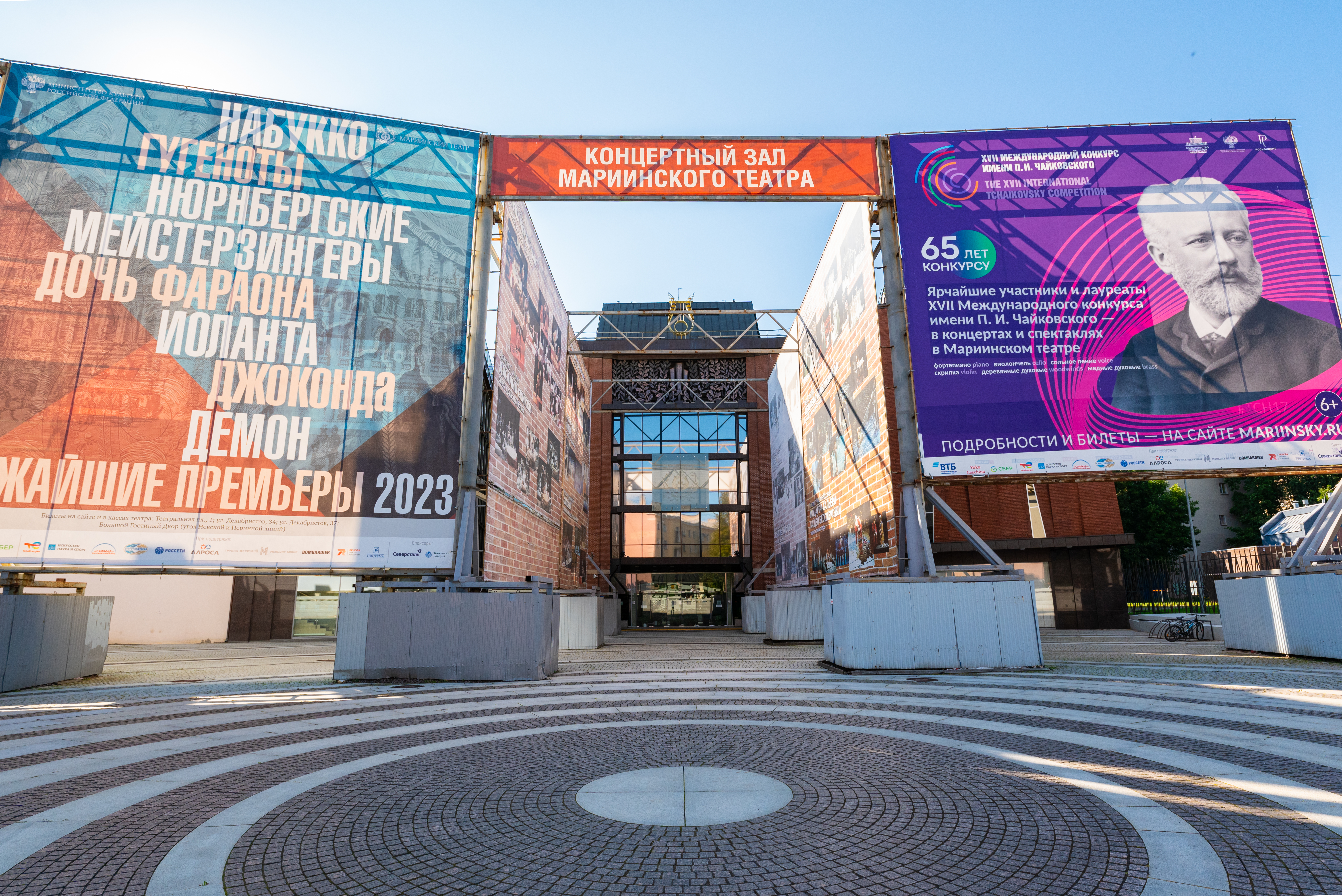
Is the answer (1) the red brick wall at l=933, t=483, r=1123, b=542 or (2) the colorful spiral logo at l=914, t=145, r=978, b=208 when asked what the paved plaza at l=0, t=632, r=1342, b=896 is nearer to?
(2) the colorful spiral logo at l=914, t=145, r=978, b=208

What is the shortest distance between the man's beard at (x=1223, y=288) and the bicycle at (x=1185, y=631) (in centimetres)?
1211

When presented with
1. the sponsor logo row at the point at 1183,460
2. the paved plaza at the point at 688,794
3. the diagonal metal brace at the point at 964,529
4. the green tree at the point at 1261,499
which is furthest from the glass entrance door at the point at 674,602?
the green tree at the point at 1261,499

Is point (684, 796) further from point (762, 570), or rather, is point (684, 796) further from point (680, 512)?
point (680, 512)

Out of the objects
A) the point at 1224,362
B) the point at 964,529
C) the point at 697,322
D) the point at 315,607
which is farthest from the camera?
the point at 697,322

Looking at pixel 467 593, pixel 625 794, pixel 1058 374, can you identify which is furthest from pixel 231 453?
pixel 1058 374

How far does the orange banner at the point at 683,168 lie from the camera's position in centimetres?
1839

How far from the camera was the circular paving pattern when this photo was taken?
373 cm

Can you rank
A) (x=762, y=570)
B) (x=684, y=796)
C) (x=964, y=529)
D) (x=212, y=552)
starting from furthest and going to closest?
(x=762, y=570)
(x=964, y=529)
(x=212, y=552)
(x=684, y=796)

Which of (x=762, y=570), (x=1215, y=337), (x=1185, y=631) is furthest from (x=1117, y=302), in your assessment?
→ (x=762, y=570)

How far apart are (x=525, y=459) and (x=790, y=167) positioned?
11.9 m

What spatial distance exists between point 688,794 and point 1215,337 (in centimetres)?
1870

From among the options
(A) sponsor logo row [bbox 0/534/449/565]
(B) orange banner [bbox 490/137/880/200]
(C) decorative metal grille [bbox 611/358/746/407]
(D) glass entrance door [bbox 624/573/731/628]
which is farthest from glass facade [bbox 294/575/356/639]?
(B) orange banner [bbox 490/137/880/200]

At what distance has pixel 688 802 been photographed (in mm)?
5086

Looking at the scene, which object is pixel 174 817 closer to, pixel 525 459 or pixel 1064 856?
pixel 1064 856
